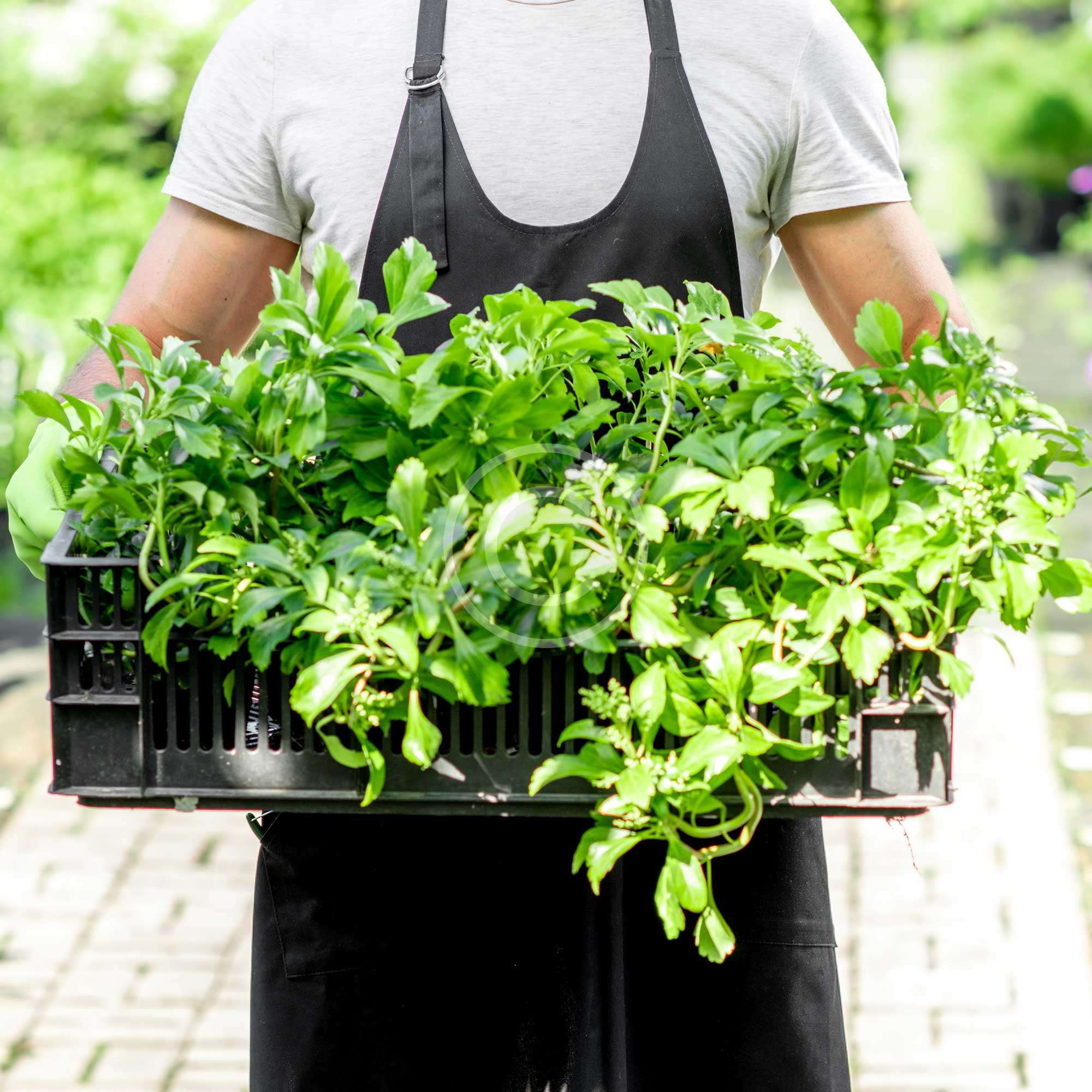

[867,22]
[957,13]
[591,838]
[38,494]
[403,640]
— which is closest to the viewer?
[403,640]

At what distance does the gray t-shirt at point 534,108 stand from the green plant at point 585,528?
506mm

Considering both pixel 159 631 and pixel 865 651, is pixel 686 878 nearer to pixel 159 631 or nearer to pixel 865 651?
pixel 865 651

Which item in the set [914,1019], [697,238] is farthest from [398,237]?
[914,1019]

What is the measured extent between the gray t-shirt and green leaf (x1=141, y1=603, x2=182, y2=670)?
667mm

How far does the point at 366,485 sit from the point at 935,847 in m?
3.18

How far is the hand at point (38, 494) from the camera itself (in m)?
1.40

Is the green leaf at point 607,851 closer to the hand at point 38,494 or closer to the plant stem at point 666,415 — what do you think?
the plant stem at point 666,415

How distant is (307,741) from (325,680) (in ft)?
0.47

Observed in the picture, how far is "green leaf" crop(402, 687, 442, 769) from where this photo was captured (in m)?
1.17

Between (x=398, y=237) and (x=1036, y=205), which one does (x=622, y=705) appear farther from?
(x=1036, y=205)

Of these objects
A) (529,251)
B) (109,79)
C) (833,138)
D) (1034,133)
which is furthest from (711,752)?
(1034,133)

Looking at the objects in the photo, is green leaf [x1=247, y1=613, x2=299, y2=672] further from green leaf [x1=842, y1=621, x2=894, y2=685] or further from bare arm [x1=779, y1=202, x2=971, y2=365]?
bare arm [x1=779, y1=202, x2=971, y2=365]

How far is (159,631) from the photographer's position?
122 centimetres

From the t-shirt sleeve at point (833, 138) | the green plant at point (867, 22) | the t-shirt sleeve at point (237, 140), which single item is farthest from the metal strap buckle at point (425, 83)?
the green plant at point (867, 22)
